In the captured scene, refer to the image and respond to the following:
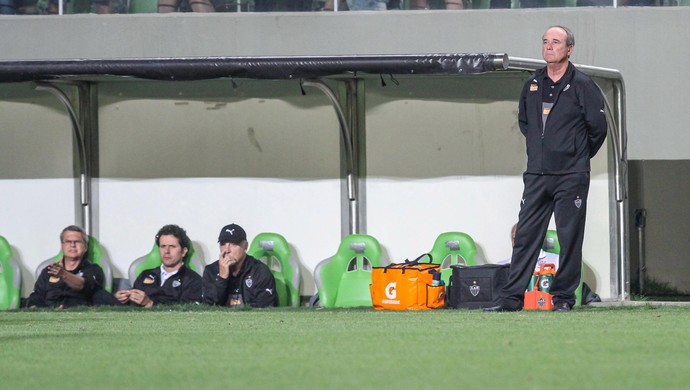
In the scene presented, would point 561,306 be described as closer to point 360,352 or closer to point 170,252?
point 360,352

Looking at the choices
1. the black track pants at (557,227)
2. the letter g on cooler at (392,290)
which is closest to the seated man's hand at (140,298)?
the letter g on cooler at (392,290)

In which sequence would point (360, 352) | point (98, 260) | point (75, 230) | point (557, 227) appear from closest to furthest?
point (360, 352) < point (557, 227) < point (75, 230) < point (98, 260)

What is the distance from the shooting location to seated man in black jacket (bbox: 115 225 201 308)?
500 inches

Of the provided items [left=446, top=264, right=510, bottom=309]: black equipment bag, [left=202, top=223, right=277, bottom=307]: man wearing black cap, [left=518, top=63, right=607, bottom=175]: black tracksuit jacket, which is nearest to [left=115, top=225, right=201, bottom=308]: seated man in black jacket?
[left=202, top=223, right=277, bottom=307]: man wearing black cap

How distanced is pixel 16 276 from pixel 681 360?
8657mm

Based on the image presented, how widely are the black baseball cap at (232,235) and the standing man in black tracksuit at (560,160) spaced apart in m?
3.48

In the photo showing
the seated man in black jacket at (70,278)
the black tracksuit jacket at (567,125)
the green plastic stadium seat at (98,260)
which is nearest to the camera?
the black tracksuit jacket at (567,125)

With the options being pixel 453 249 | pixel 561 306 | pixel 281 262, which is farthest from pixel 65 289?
pixel 561 306

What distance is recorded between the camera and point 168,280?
12883 millimetres

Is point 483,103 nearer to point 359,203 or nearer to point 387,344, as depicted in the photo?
point 359,203

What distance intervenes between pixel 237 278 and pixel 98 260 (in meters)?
1.72

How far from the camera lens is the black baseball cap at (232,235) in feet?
41.0

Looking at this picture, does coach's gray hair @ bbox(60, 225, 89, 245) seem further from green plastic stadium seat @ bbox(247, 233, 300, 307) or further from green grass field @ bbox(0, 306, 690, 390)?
green grass field @ bbox(0, 306, 690, 390)

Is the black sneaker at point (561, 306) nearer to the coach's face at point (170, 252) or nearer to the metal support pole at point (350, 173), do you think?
the metal support pole at point (350, 173)
